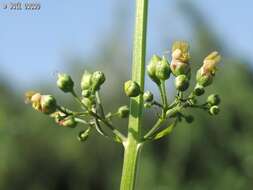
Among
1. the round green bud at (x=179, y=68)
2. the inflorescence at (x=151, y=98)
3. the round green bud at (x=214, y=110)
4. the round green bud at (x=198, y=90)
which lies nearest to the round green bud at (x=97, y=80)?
the inflorescence at (x=151, y=98)

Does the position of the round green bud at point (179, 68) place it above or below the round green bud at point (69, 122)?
above

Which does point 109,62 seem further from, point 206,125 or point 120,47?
point 206,125

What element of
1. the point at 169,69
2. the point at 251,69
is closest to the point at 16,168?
the point at 251,69

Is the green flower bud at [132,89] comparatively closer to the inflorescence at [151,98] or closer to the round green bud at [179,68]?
the inflorescence at [151,98]

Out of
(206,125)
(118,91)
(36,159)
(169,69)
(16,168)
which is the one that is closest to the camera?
(169,69)

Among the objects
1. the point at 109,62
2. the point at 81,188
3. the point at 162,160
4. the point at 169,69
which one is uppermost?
the point at 169,69

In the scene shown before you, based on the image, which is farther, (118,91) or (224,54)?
(118,91)

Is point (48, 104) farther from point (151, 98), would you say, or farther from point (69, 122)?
point (151, 98)

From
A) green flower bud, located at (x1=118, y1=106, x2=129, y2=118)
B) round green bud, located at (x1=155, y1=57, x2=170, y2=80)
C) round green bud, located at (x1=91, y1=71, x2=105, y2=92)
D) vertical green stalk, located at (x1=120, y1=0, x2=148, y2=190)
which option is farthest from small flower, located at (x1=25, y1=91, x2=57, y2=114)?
round green bud, located at (x1=155, y1=57, x2=170, y2=80)
